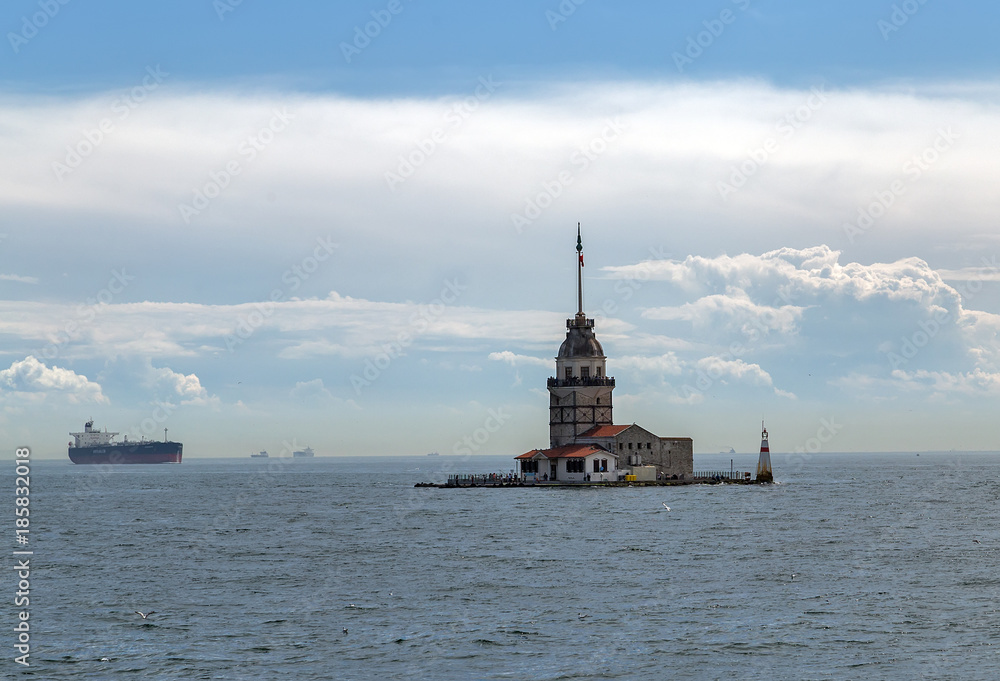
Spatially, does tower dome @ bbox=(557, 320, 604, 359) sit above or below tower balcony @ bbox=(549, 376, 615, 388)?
above

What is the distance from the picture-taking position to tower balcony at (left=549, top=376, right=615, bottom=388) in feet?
422

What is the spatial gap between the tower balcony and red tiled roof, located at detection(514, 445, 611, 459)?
6.86 meters

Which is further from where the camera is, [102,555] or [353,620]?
[102,555]

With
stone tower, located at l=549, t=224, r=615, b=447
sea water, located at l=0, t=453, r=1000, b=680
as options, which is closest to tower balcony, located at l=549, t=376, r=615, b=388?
stone tower, located at l=549, t=224, r=615, b=447

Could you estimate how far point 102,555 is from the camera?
223 ft

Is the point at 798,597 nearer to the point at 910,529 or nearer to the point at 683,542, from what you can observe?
the point at 683,542

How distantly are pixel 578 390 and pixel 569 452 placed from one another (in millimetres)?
7891

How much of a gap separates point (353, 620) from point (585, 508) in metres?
55.7

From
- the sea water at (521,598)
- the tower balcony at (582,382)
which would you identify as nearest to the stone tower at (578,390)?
the tower balcony at (582,382)

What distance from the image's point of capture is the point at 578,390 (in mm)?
128625

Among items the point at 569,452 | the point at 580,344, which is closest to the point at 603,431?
the point at 569,452

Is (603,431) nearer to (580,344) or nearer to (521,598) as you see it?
(580,344)

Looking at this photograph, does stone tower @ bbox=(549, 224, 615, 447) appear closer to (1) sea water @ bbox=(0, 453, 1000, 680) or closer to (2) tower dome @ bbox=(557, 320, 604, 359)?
(2) tower dome @ bbox=(557, 320, 604, 359)

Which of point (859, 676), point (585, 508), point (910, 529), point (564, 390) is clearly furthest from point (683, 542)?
point (564, 390)
